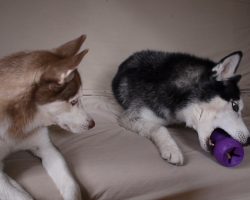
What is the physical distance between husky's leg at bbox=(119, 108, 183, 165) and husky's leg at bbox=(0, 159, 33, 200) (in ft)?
1.95

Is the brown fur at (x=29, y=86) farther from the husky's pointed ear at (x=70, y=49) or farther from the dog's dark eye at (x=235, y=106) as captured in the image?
the dog's dark eye at (x=235, y=106)

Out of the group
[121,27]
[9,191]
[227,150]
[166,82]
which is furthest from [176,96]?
[9,191]

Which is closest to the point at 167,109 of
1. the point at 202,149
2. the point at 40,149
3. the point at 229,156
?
the point at 202,149

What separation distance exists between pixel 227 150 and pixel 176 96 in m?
0.39

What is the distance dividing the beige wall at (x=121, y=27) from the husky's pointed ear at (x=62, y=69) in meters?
0.87

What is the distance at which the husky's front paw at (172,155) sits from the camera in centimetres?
146

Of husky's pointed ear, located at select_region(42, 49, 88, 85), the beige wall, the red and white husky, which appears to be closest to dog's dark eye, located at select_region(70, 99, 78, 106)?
the red and white husky

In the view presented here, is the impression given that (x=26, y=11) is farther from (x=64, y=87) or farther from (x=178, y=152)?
(x=178, y=152)

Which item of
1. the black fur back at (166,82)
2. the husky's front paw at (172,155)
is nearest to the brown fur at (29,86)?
the husky's front paw at (172,155)

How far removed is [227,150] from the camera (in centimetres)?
144

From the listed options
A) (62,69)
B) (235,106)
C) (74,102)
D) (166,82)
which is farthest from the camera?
(166,82)

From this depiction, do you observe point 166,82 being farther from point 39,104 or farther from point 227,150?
point 39,104

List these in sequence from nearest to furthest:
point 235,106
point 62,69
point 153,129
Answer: point 62,69, point 235,106, point 153,129

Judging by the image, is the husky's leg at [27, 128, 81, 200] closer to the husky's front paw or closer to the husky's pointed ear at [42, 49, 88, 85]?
the husky's pointed ear at [42, 49, 88, 85]
